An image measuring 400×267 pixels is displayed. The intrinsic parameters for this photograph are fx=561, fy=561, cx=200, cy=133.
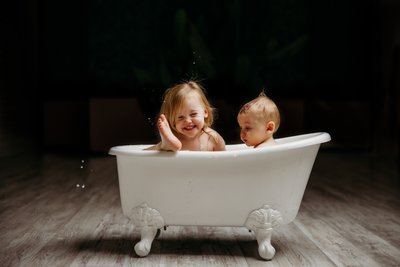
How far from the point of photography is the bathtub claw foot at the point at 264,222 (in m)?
1.43

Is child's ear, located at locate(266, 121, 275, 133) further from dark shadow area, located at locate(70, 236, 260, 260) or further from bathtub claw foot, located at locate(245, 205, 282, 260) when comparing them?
dark shadow area, located at locate(70, 236, 260, 260)

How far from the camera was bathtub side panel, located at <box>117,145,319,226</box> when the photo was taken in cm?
140

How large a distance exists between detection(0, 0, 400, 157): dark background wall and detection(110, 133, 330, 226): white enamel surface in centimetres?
324

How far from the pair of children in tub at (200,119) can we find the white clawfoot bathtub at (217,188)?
0.09 meters

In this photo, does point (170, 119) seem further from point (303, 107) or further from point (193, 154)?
point (303, 107)

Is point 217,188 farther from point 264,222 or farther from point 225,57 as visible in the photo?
point 225,57

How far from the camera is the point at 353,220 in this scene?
6.39 ft

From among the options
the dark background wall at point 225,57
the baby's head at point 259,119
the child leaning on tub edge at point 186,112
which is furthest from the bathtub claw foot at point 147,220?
the dark background wall at point 225,57

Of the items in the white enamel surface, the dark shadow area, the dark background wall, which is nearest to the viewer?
the white enamel surface

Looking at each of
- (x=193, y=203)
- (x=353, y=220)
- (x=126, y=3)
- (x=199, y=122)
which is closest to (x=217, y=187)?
(x=193, y=203)

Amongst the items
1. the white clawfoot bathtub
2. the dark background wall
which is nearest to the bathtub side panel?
the white clawfoot bathtub

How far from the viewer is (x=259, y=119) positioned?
151 centimetres

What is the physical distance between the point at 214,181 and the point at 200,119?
0.56ft

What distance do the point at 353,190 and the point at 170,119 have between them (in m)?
1.42
